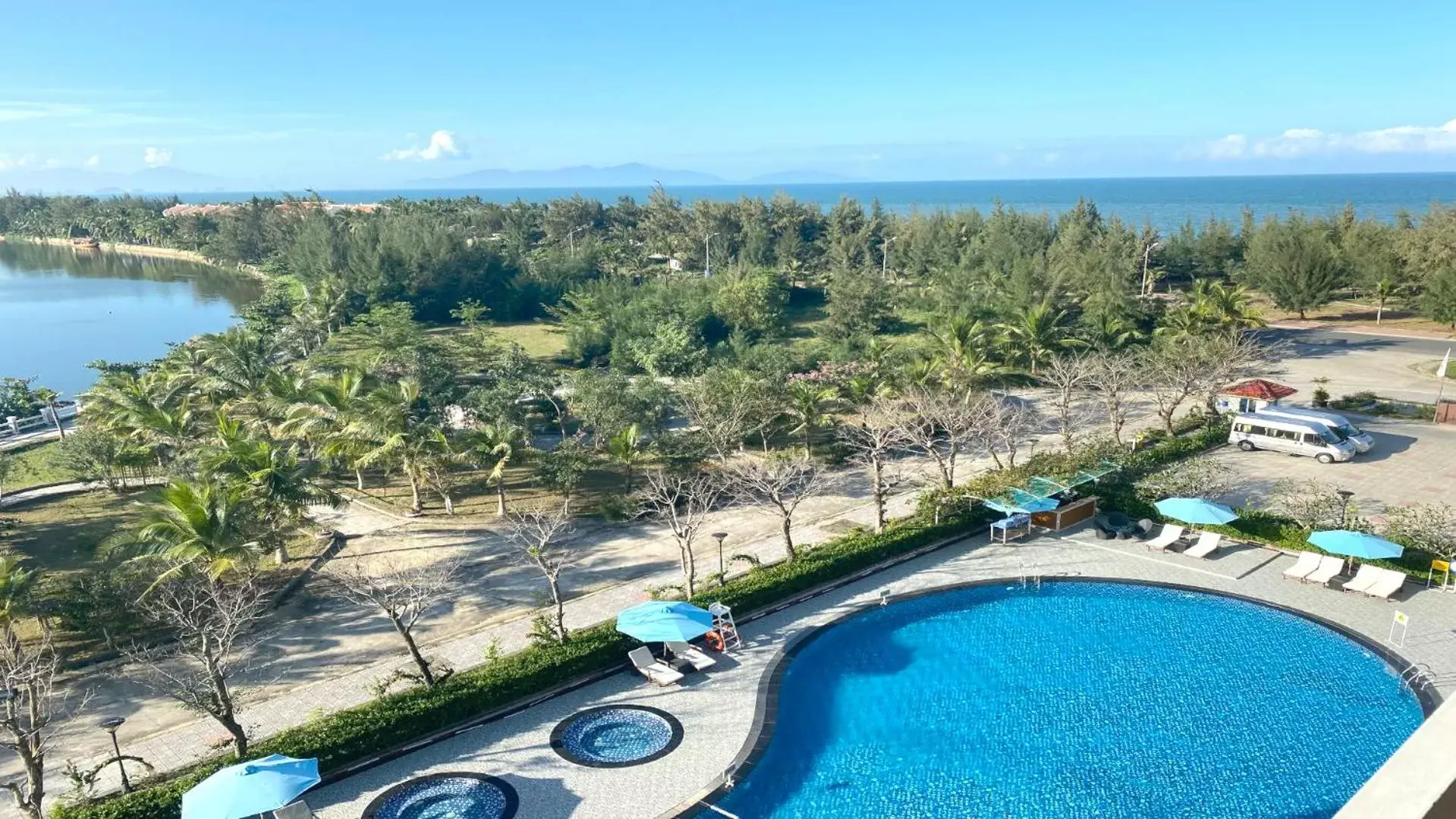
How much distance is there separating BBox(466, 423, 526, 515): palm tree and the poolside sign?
66.0 ft

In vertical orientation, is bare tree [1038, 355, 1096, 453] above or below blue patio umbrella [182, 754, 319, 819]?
above

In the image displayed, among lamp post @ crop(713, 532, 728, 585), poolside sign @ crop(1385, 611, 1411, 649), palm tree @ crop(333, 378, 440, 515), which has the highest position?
palm tree @ crop(333, 378, 440, 515)

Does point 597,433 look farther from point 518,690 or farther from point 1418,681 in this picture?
point 1418,681

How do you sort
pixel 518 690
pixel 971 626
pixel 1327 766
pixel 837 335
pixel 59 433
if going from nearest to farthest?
pixel 1327 766 < pixel 518 690 < pixel 971 626 < pixel 59 433 < pixel 837 335

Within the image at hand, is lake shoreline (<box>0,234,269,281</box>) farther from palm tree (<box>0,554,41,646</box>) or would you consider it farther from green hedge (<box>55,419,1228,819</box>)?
green hedge (<box>55,419,1228,819</box>)

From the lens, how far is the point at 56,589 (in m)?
16.9

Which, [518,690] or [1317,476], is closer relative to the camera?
[518,690]

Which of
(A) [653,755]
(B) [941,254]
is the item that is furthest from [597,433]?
(B) [941,254]

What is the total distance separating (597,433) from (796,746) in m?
14.3

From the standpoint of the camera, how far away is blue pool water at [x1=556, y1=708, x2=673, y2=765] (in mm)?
13711

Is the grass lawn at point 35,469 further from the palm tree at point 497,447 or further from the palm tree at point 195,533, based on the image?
the palm tree at point 497,447

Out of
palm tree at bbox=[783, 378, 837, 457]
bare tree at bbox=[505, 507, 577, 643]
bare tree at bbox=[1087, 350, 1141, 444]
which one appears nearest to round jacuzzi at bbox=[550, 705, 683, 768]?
bare tree at bbox=[505, 507, 577, 643]

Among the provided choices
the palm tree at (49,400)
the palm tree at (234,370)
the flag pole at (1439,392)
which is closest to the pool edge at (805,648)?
the flag pole at (1439,392)

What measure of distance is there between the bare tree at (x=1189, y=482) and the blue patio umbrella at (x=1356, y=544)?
138 inches
